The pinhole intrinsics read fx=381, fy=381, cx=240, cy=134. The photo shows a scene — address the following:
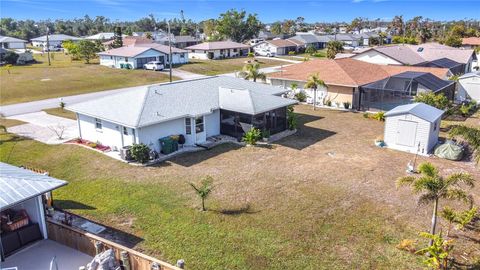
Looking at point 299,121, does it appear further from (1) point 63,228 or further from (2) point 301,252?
(1) point 63,228

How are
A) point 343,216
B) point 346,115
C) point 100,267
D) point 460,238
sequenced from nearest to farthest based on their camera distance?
point 100,267 → point 460,238 → point 343,216 → point 346,115

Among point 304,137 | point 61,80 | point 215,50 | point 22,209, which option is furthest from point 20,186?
point 215,50

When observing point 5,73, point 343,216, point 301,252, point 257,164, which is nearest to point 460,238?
point 343,216

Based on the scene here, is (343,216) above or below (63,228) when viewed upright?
below

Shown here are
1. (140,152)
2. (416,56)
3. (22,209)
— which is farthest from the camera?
(416,56)

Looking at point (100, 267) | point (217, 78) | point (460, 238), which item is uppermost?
point (217, 78)

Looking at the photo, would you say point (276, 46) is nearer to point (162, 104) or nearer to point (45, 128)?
point (45, 128)
